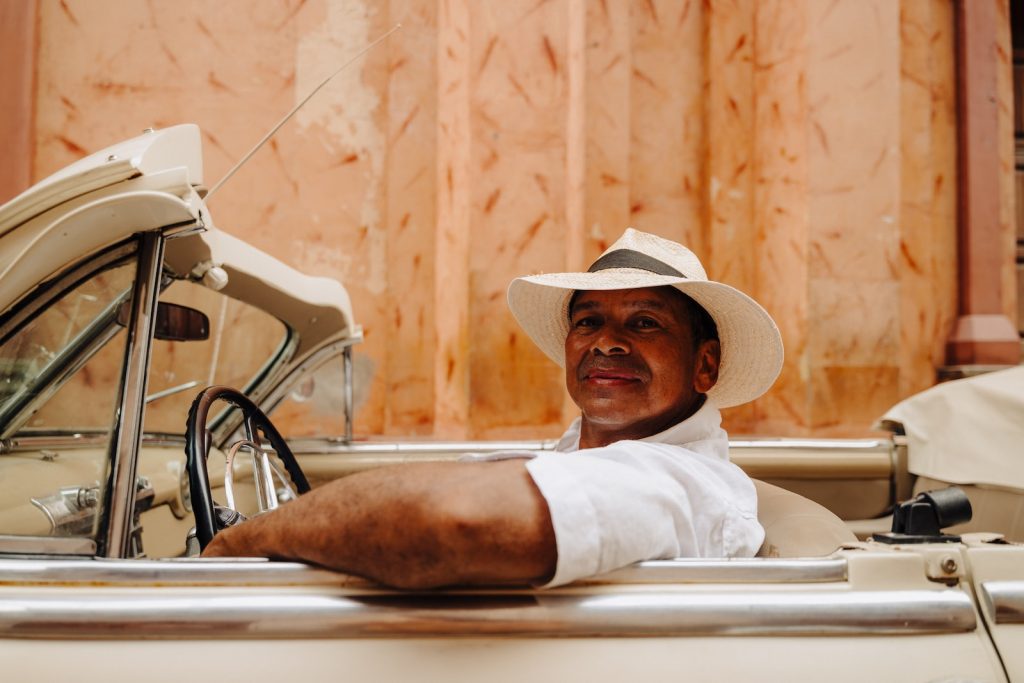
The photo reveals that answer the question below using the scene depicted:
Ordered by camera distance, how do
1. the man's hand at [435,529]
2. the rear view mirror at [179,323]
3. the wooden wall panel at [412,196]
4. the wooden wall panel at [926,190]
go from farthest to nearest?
the wooden wall panel at [926,190]
the wooden wall panel at [412,196]
the rear view mirror at [179,323]
the man's hand at [435,529]

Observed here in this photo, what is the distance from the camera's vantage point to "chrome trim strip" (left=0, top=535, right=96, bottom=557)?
1.03 m

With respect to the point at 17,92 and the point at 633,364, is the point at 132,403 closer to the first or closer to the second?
the point at 633,364

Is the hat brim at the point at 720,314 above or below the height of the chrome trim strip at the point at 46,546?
above

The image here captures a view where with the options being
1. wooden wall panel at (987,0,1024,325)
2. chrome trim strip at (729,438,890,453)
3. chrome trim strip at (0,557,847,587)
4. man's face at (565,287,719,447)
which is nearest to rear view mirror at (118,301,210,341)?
chrome trim strip at (0,557,847,587)

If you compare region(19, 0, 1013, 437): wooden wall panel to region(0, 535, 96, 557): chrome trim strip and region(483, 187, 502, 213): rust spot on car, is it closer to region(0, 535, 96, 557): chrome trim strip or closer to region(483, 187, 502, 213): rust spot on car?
region(483, 187, 502, 213): rust spot on car

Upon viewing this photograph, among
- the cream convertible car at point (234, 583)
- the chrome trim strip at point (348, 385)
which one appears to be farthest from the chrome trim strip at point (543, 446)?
the cream convertible car at point (234, 583)

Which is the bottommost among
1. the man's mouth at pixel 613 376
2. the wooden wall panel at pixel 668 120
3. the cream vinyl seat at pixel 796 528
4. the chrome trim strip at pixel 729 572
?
the cream vinyl seat at pixel 796 528

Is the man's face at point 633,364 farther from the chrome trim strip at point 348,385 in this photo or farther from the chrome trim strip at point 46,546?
the chrome trim strip at point 348,385

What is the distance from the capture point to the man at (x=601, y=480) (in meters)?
0.86

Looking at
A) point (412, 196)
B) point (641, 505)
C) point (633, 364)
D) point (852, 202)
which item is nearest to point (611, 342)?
point (633, 364)

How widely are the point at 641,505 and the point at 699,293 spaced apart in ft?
2.33

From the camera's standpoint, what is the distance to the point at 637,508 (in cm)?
95

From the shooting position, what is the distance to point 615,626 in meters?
0.88

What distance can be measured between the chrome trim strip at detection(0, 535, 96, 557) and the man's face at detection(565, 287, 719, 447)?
920mm
